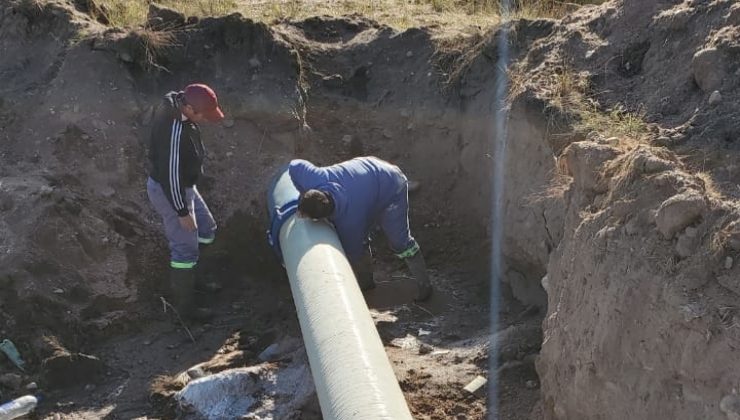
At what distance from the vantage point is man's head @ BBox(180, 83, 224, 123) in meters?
4.80

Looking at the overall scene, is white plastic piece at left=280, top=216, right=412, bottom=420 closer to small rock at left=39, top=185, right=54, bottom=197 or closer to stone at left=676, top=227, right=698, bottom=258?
stone at left=676, top=227, right=698, bottom=258

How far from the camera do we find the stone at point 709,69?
407 cm

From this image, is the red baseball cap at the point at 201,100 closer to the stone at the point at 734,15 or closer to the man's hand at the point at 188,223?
the man's hand at the point at 188,223

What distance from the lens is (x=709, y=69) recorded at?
13.5 ft

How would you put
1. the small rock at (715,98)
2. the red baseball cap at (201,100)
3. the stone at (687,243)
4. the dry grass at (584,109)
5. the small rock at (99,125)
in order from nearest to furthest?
the stone at (687,243)
the small rock at (715,98)
the dry grass at (584,109)
the red baseball cap at (201,100)
the small rock at (99,125)

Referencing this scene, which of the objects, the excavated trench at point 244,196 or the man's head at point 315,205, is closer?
the man's head at point 315,205

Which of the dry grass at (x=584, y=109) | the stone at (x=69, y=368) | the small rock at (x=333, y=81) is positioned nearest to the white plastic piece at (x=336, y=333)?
the stone at (x=69, y=368)

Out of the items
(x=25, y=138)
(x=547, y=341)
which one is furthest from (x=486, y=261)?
(x=25, y=138)

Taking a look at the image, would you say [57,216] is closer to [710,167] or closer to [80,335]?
[80,335]

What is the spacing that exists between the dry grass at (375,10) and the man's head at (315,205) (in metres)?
2.52

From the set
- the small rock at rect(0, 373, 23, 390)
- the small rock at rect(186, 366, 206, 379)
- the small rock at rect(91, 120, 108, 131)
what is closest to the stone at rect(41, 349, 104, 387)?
the small rock at rect(0, 373, 23, 390)

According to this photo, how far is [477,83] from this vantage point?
610 centimetres

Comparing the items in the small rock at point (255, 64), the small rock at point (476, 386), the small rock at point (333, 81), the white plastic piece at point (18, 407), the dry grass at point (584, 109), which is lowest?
the white plastic piece at point (18, 407)

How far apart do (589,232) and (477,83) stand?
106 inches
